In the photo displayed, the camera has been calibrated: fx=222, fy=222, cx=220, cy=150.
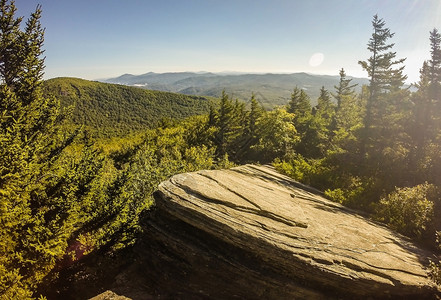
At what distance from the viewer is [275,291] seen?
42.1 ft

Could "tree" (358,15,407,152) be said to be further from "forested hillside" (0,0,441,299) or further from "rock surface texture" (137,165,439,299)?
"rock surface texture" (137,165,439,299)

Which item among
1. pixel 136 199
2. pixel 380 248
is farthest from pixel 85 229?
pixel 380 248

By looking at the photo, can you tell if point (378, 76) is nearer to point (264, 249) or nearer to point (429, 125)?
point (429, 125)

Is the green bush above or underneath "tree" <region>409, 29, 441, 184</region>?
underneath

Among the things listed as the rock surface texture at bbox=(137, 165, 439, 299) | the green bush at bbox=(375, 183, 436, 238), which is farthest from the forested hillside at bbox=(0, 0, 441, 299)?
the rock surface texture at bbox=(137, 165, 439, 299)

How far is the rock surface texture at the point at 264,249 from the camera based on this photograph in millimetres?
11836

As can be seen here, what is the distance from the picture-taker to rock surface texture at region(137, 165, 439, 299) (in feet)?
38.8

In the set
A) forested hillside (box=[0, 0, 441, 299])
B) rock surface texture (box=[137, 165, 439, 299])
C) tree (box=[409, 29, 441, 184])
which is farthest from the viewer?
tree (box=[409, 29, 441, 184])

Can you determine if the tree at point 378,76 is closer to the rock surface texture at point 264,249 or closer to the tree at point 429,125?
the tree at point 429,125

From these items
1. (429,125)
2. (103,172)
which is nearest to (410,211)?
(429,125)

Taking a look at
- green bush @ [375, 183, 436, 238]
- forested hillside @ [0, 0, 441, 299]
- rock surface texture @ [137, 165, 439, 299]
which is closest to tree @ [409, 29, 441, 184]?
forested hillside @ [0, 0, 441, 299]

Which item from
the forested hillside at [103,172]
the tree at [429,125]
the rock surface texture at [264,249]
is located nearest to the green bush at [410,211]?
the forested hillside at [103,172]

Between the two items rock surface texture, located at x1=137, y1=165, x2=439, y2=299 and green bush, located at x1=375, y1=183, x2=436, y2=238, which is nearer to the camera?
rock surface texture, located at x1=137, y1=165, x2=439, y2=299

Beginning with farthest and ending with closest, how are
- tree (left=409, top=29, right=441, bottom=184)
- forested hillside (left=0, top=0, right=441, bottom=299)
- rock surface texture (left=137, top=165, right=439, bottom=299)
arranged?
1. tree (left=409, top=29, right=441, bottom=184)
2. forested hillside (left=0, top=0, right=441, bottom=299)
3. rock surface texture (left=137, top=165, right=439, bottom=299)
